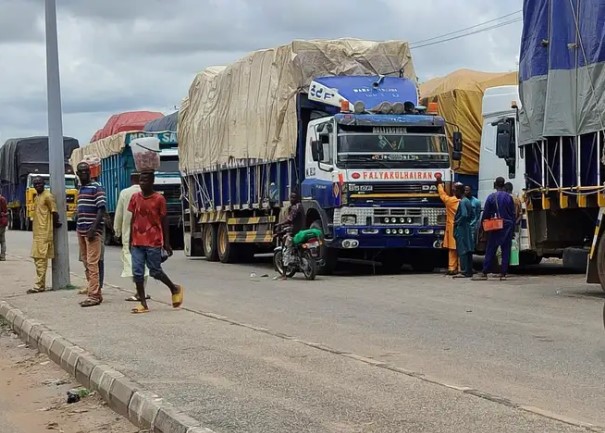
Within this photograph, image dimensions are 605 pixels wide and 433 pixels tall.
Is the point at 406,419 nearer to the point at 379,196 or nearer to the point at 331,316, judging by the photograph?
the point at 331,316

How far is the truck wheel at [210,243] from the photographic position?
77.7 ft

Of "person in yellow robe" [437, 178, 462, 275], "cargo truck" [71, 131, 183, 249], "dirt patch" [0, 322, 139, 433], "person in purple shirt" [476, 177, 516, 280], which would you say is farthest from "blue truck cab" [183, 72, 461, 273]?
"cargo truck" [71, 131, 183, 249]

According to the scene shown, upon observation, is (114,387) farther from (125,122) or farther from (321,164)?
(125,122)

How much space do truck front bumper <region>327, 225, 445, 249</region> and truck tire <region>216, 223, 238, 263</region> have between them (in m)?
5.68

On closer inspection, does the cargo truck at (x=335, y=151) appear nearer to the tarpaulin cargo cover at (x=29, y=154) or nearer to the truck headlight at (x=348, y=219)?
the truck headlight at (x=348, y=219)

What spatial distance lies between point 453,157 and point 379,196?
193 centimetres

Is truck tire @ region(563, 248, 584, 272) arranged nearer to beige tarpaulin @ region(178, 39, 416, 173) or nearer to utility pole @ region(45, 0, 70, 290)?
beige tarpaulin @ region(178, 39, 416, 173)

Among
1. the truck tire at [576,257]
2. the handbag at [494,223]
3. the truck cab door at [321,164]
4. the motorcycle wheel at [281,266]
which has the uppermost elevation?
the truck cab door at [321,164]

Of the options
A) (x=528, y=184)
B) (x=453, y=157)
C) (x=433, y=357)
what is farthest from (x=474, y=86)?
(x=433, y=357)

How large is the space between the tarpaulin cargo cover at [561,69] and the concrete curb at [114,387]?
24.2ft

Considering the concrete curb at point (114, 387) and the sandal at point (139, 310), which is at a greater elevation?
the sandal at point (139, 310)

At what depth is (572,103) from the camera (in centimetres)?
1340

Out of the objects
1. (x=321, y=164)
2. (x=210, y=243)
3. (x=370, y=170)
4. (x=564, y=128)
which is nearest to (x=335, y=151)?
(x=321, y=164)

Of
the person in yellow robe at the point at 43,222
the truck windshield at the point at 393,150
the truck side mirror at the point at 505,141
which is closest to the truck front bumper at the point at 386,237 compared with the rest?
the truck windshield at the point at 393,150
